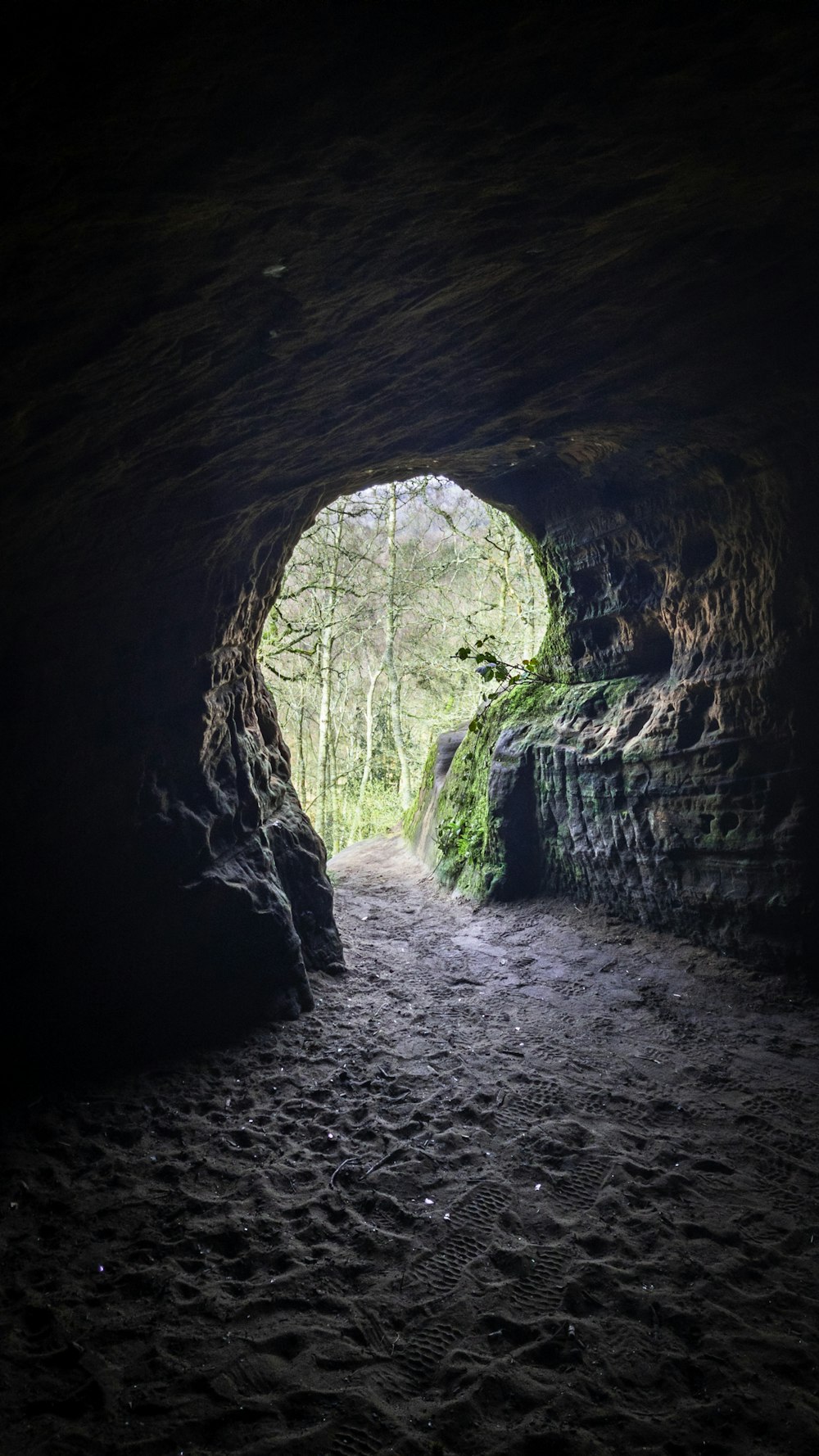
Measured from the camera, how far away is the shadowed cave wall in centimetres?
238

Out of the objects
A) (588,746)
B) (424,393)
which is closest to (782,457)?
(424,393)

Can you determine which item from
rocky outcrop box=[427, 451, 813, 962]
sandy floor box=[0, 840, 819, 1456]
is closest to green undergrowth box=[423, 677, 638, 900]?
rocky outcrop box=[427, 451, 813, 962]

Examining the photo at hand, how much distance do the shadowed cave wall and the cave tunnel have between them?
2 cm

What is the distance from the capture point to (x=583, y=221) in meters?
3.44

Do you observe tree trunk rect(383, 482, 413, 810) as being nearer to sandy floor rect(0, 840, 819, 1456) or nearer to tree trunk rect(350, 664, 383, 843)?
tree trunk rect(350, 664, 383, 843)

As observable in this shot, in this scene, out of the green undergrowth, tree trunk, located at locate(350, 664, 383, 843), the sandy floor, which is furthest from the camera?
tree trunk, located at locate(350, 664, 383, 843)

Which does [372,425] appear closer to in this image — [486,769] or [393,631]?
[486,769]

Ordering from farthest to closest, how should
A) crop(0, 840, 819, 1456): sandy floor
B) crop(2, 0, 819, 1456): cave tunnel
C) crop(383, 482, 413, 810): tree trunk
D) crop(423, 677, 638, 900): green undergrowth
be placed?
crop(383, 482, 413, 810): tree trunk < crop(423, 677, 638, 900): green undergrowth < crop(0, 840, 819, 1456): sandy floor < crop(2, 0, 819, 1456): cave tunnel

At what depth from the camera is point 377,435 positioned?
5.47 meters

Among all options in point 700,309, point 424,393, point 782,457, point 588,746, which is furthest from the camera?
point 588,746

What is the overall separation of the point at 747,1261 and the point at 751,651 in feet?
15.4

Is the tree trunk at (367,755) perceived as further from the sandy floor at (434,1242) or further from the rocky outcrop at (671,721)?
the sandy floor at (434,1242)

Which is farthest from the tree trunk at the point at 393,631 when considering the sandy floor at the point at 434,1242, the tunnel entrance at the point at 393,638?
the sandy floor at the point at 434,1242

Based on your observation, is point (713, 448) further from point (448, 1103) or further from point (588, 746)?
point (448, 1103)
